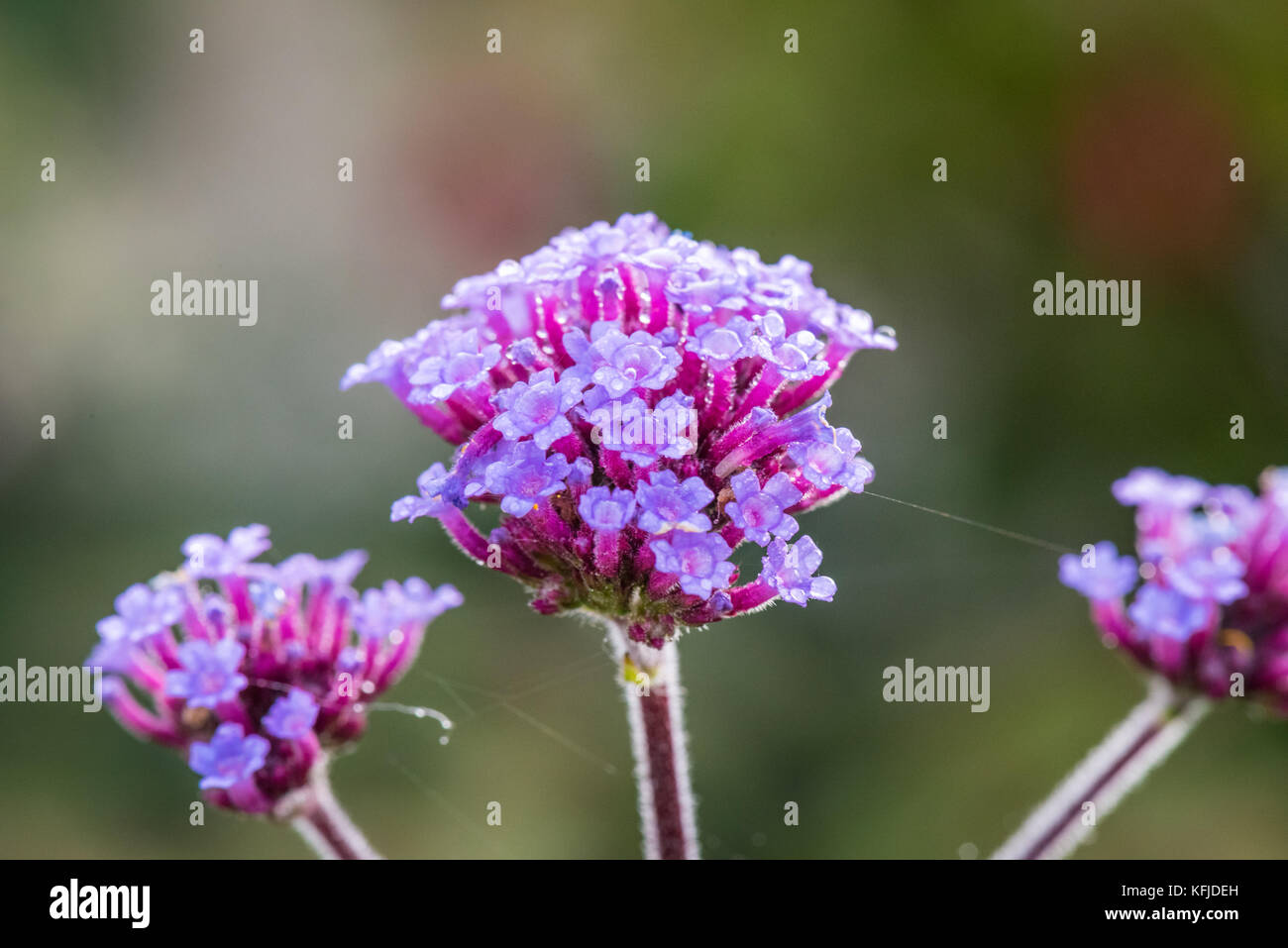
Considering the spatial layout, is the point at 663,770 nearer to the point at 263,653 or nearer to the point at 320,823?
the point at 320,823

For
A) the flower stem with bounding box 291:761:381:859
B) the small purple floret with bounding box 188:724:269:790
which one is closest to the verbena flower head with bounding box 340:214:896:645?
the small purple floret with bounding box 188:724:269:790

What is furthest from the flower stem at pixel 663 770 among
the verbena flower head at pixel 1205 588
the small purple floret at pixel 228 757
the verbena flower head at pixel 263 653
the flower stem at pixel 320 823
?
the verbena flower head at pixel 1205 588

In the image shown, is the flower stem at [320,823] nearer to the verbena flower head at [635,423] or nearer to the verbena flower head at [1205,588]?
the verbena flower head at [635,423]

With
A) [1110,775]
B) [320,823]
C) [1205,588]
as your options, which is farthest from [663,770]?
[1205,588]

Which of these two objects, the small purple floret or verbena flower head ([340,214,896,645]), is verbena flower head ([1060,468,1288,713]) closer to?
verbena flower head ([340,214,896,645])
